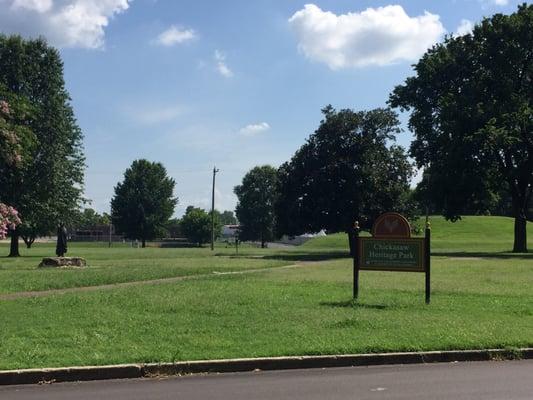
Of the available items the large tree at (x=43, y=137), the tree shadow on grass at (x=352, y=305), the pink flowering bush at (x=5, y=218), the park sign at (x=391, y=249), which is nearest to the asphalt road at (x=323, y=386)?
the tree shadow on grass at (x=352, y=305)

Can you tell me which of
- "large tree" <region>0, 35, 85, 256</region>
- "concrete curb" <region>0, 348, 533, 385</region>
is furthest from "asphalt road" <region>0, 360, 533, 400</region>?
"large tree" <region>0, 35, 85, 256</region>

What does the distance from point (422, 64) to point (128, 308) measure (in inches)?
1498

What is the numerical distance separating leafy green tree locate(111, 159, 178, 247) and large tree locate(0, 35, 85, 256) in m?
52.0

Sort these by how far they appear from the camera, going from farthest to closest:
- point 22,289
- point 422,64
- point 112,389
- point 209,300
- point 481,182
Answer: point 422,64, point 481,182, point 22,289, point 209,300, point 112,389

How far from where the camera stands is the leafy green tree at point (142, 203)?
9931cm

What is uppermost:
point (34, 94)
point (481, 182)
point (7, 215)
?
point (34, 94)

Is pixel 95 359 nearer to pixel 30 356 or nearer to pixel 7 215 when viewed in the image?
pixel 30 356

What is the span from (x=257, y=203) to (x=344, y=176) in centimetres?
6513

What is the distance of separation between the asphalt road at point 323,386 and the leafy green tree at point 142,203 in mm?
92729

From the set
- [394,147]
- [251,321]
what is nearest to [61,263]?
[251,321]

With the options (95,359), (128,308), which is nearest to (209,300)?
(128,308)

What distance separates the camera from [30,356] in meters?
8.27

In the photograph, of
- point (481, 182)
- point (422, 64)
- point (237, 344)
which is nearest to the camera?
point (237, 344)

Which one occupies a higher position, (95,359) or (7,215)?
(7,215)
